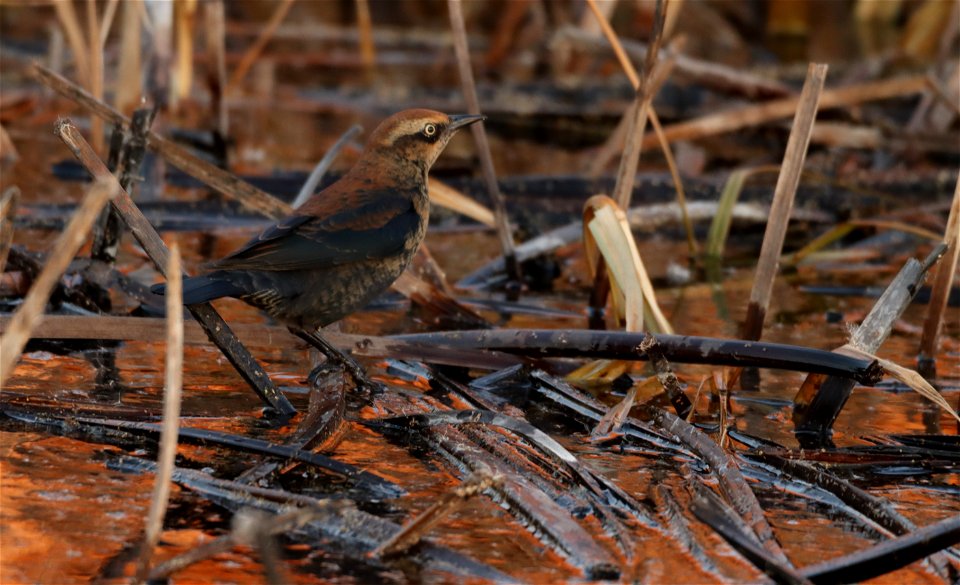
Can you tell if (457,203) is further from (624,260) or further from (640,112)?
(624,260)

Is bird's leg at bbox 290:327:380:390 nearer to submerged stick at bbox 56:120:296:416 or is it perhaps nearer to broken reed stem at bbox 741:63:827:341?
submerged stick at bbox 56:120:296:416

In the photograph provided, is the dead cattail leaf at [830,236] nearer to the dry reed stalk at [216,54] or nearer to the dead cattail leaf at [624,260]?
the dead cattail leaf at [624,260]

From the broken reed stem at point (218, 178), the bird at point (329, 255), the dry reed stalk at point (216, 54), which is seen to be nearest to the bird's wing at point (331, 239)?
the bird at point (329, 255)

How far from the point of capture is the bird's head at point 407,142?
14.4 ft

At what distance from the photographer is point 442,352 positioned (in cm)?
389

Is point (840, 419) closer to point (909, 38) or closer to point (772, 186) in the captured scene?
point (772, 186)

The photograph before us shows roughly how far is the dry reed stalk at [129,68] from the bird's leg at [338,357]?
129 inches

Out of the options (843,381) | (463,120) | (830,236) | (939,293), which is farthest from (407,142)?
(830,236)

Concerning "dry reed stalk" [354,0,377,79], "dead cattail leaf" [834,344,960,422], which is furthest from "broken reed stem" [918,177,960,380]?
"dry reed stalk" [354,0,377,79]

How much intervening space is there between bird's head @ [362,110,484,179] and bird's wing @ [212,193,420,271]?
29 centimetres

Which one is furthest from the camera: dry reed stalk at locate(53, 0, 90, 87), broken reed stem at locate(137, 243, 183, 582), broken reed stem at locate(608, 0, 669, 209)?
dry reed stalk at locate(53, 0, 90, 87)

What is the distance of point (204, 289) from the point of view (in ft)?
11.2

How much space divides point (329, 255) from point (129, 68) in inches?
143

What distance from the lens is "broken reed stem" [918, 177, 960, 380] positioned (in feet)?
13.2
